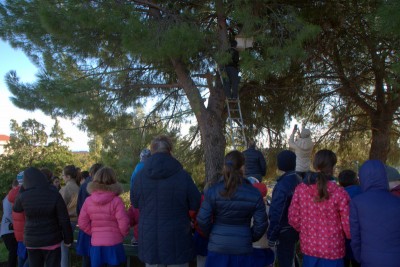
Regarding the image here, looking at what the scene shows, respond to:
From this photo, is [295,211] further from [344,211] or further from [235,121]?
[235,121]

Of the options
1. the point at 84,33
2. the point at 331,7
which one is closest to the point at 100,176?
the point at 84,33

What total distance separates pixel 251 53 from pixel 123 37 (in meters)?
2.13

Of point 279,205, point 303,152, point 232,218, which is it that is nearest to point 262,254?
point 279,205

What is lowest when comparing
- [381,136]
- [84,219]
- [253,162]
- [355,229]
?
[355,229]

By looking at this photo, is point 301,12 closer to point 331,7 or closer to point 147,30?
point 331,7

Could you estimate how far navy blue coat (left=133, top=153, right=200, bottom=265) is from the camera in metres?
3.29

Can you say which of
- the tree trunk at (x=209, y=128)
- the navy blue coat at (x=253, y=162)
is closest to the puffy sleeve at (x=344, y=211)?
the navy blue coat at (x=253, y=162)

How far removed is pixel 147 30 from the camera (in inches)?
238

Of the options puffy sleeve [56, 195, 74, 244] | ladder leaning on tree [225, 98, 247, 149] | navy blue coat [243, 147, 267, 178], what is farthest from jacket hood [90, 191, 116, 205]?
ladder leaning on tree [225, 98, 247, 149]

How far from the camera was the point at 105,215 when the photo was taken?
12.5ft

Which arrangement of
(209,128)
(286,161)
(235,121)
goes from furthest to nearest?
1. (235,121)
2. (209,128)
3. (286,161)

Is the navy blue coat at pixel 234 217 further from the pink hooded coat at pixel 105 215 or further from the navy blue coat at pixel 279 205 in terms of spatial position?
the pink hooded coat at pixel 105 215

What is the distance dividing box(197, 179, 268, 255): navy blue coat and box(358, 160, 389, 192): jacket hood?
807 millimetres

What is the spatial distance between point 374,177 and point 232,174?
42.1 inches
